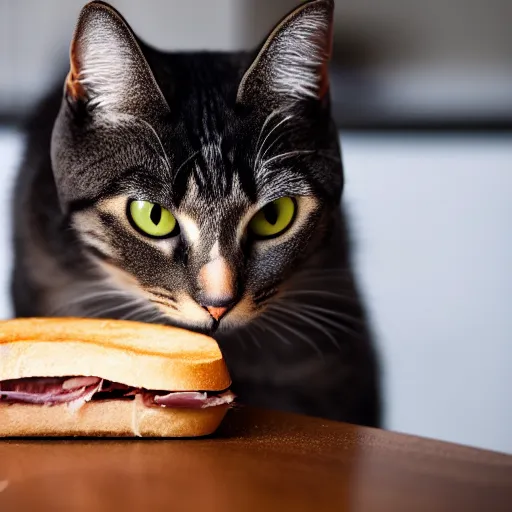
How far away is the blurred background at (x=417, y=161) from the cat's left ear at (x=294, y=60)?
0.20ft

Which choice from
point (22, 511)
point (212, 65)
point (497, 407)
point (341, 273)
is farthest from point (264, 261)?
point (22, 511)

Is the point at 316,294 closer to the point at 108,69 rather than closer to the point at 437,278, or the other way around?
the point at 437,278

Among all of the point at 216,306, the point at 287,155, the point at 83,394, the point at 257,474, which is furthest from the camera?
the point at 287,155

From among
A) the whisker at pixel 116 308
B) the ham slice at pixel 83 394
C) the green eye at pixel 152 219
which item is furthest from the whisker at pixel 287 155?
the ham slice at pixel 83 394

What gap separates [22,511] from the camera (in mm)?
628

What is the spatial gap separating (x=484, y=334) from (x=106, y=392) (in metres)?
0.64

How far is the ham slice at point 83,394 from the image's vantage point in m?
0.85

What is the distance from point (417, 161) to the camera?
121 centimetres

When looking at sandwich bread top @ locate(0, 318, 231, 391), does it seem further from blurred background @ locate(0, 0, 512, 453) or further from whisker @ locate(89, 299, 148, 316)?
blurred background @ locate(0, 0, 512, 453)

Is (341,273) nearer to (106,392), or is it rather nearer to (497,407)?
(497,407)

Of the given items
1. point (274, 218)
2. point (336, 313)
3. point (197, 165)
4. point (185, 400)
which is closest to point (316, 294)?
point (336, 313)

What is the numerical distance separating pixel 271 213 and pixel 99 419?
0.41 meters

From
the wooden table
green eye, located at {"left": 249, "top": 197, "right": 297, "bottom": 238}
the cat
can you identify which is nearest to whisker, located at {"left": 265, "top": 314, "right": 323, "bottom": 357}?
the cat

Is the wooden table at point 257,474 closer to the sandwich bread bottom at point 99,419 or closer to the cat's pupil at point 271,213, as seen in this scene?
the sandwich bread bottom at point 99,419
